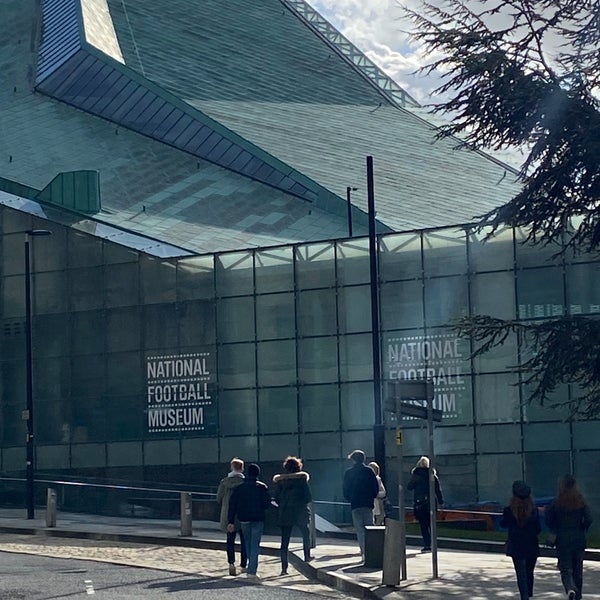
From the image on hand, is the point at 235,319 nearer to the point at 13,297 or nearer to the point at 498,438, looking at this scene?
the point at 13,297

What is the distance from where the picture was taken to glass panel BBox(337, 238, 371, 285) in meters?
45.1

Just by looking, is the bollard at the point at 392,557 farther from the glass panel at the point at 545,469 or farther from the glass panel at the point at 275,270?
the glass panel at the point at 275,270

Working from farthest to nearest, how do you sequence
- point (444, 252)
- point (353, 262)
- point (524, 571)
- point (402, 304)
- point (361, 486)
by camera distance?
1. point (353, 262)
2. point (402, 304)
3. point (444, 252)
4. point (361, 486)
5. point (524, 571)

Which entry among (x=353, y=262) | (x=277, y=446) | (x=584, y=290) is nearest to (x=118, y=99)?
(x=353, y=262)

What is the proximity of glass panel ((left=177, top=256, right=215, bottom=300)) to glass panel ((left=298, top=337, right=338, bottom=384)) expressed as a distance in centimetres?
356

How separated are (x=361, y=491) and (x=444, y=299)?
17.2 meters

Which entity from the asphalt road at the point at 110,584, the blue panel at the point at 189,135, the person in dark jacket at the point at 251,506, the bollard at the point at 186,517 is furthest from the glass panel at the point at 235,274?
the person in dark jacket at the point at 251,506

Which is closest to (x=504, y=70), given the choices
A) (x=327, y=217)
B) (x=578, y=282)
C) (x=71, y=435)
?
(x=578, y=282)

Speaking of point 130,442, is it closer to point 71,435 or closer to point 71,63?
point 71,435

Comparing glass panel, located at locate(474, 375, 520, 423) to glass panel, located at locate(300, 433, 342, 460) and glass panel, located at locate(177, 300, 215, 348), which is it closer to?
glass panel, located at locate(300, 433, 342, 460)

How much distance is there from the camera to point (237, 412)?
46688 mm

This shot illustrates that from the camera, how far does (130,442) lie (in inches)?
1886

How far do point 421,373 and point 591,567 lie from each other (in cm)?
1841

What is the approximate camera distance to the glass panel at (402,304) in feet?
145
